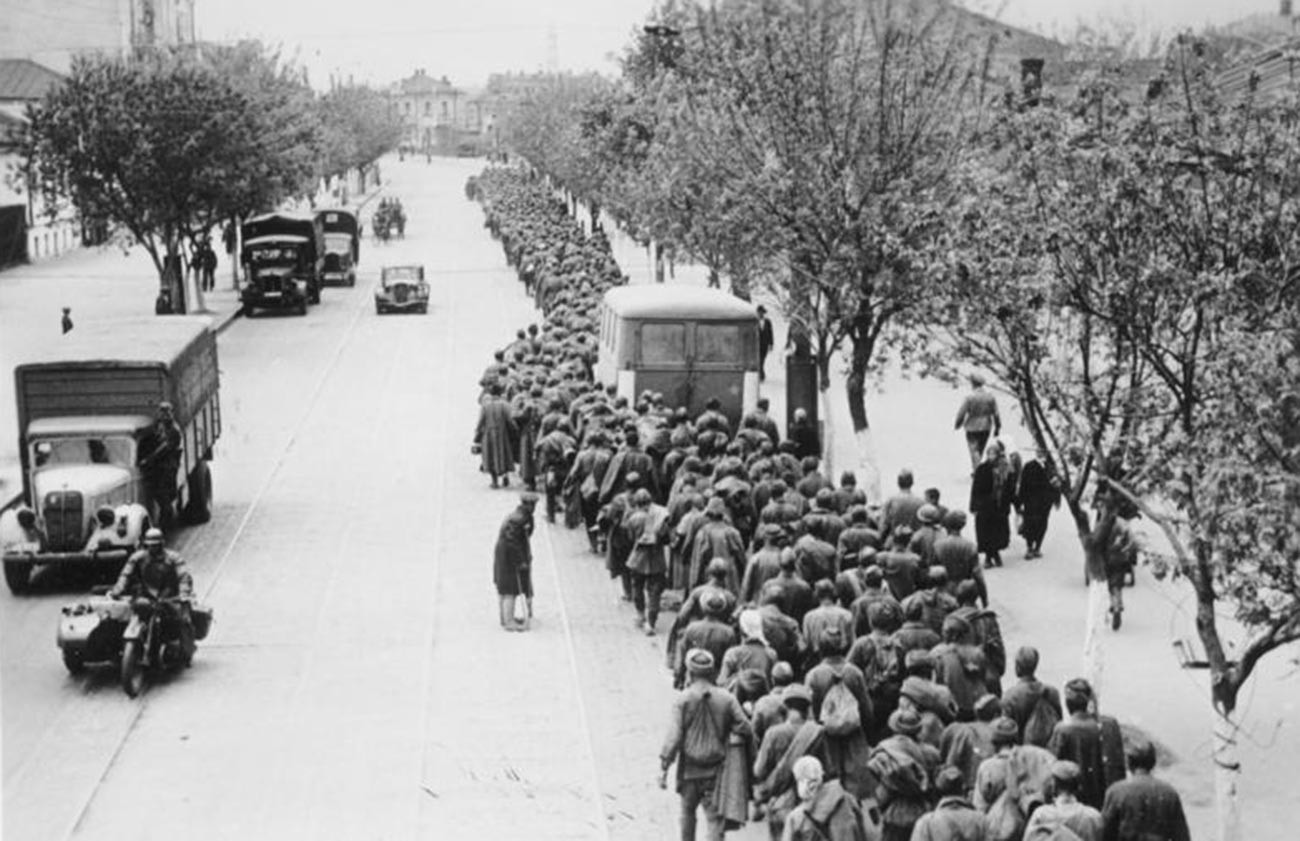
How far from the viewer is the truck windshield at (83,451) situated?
73.0 feet

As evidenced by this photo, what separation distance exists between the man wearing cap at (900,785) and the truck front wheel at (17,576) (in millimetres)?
12502

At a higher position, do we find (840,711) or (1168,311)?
(1168,311)

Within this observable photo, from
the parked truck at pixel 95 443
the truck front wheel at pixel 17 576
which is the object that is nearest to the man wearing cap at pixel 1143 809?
the parked truck at pixel 95 443

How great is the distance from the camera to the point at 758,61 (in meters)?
25.7

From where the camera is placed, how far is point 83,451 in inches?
880

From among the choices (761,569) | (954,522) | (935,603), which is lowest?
(761,569)

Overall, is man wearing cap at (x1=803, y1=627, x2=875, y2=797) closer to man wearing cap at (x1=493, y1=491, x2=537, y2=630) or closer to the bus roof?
man wearing cap at (x1=493, y1=491, x2=537, y2=630)

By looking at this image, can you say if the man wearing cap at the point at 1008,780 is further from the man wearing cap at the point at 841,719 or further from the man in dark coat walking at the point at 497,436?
the man in dark coat walking at the point at 497,436

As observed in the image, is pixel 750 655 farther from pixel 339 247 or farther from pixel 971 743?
pixel 339 247

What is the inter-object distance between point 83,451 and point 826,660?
11628 mm

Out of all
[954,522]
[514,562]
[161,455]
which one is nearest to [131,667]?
[514,562]

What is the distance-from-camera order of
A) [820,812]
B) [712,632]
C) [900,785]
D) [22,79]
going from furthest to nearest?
[22,79], [712,632], [900,785], [820,812]

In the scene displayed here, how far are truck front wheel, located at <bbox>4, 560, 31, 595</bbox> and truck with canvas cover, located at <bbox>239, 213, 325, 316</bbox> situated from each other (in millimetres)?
28242

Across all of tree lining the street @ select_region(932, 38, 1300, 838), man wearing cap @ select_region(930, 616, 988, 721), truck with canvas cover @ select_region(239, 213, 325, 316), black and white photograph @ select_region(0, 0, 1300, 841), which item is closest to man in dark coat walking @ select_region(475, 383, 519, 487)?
black and white photograph @ select_region(0, 0, 1300, 841)
